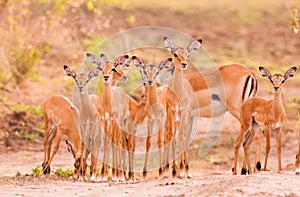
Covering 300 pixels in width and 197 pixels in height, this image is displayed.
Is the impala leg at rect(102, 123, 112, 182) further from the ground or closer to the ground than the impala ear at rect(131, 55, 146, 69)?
closer to the ground

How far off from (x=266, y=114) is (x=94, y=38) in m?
10.9

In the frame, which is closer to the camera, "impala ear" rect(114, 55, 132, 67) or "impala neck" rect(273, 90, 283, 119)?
"impala neck" rect(273, 90, 283, 119)

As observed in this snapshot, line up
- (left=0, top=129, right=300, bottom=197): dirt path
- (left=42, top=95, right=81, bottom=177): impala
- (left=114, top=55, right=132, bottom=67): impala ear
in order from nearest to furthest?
(left=0, top=129, right=300, bottom=197): dirt path → (left=42, top=95, right=81, bottom=177): impala → (left=114, top=55, right=132, bottom=67): impala ear

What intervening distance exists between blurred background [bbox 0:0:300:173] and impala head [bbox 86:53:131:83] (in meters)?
2.98

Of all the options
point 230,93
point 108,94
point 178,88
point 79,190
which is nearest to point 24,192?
point 79,190

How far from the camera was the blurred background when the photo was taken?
57.0 ft

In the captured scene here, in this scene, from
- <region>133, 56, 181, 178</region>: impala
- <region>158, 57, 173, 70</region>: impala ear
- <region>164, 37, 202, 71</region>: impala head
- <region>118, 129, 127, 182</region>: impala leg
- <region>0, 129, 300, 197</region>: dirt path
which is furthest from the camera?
<region>164, 37, 202, 71</region>: impala head

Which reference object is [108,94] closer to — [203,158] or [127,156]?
[127,156]

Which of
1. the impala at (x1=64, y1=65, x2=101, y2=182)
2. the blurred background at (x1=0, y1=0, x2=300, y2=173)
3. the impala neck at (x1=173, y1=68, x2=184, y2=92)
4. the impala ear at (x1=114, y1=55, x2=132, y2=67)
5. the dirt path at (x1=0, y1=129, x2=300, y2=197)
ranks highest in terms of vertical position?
the blurred background at (x1=0, y1=0, x2=300, y2=173)

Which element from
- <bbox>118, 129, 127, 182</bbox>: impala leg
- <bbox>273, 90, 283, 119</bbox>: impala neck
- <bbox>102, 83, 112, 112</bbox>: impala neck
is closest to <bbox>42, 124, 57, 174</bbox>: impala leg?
<bbox>118, 129, 127, 182</bbox>: impala leg

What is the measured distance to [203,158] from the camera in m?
15.8

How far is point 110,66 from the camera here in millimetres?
11719

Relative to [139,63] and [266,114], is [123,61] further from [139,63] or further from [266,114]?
[266,114]

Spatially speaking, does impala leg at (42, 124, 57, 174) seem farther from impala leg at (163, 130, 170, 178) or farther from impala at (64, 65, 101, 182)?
impala leg at (163, 130, 170, 178)
